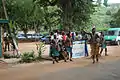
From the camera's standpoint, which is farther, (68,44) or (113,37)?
(113,37)

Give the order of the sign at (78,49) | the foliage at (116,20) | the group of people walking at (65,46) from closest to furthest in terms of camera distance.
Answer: the group of people walking at (65,46) < the sign at (78,49) < the foliage at (116,20)

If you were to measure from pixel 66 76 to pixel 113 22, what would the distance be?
53.7m

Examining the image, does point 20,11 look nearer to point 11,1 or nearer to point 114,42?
point 11,1

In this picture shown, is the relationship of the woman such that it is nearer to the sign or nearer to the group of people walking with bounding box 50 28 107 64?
the group of people walking with bounding box 50 28 107 64

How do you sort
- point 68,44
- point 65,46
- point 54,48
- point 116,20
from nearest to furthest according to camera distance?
point 54,48, point 65,46, point 68,44, point 116,20

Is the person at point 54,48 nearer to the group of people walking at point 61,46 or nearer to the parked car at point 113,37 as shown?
the group of people walking at point 61,46

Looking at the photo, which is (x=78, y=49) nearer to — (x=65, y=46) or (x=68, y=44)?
(x=68, y=44)

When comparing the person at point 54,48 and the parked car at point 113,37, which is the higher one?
the parked car at point 113,37

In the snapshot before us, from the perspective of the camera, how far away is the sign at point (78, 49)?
17.7 meters

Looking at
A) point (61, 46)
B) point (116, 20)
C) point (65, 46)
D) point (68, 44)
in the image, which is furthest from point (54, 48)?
point (116, 20)

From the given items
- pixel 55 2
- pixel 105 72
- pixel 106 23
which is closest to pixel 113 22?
pixel 106 23

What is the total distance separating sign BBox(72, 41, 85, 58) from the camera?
17703mm

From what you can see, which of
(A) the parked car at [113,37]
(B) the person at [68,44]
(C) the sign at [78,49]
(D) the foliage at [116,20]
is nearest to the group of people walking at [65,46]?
(B) the person at [68,44]

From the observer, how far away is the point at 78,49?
18016 millimetres
